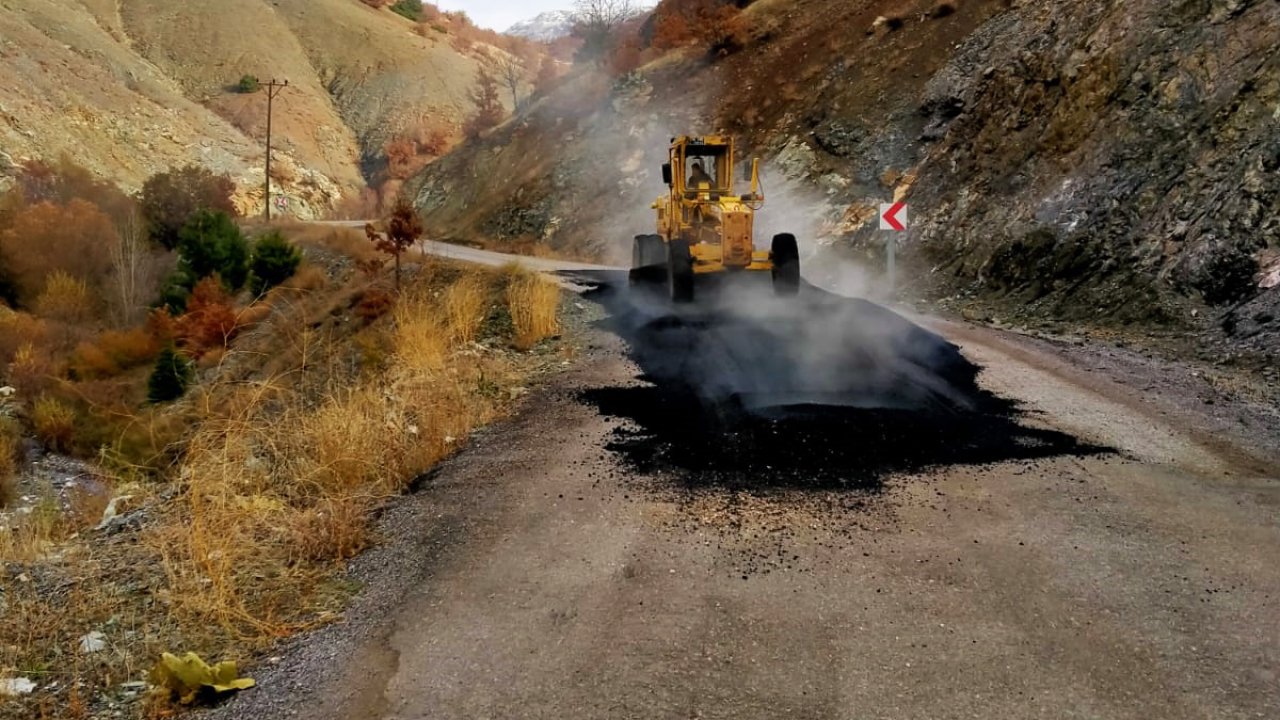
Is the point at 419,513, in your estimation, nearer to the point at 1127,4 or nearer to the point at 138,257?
the point at 1127,4

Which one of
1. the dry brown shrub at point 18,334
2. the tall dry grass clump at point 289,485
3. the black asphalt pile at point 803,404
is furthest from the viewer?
the dry brown shrub at point 18,334

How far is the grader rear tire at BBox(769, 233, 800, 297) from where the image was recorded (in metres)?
13.6

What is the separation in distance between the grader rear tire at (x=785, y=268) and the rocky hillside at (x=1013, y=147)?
346 centimetres

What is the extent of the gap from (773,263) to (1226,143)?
7.12 meters

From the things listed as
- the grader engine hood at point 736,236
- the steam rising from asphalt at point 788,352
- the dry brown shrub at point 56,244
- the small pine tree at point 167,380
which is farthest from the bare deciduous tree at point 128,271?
the grader engine hood at point 736,236

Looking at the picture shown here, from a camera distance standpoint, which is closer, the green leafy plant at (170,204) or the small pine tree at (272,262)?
the small pine tree at (272,262)

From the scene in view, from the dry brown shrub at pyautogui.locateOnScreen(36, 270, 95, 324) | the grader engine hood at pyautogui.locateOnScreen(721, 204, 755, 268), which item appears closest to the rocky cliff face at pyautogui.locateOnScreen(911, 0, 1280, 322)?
the grader engine hood at pyautogui.locateOnScreen(721, 204, 755, 268)

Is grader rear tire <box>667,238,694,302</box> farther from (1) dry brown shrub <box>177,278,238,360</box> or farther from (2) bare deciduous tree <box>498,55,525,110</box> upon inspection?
(2) bare deciduous tree <box>498,55,525,110</box>

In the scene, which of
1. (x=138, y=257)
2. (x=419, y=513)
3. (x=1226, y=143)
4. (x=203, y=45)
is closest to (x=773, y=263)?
(x=1226, y=143)

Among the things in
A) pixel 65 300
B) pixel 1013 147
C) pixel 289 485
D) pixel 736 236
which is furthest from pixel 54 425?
pixel 1013 147

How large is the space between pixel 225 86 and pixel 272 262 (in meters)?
54.7

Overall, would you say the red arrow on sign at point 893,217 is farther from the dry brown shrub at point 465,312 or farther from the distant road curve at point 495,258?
the distant road curve at point 495,258

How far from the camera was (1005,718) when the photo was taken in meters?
3.33

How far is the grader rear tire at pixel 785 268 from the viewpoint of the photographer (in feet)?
44.7
